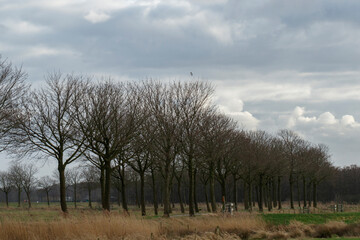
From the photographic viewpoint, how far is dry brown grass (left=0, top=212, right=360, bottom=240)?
16916 millimetres

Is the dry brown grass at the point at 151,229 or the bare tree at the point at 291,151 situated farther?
the bare tree at the point at 291,151

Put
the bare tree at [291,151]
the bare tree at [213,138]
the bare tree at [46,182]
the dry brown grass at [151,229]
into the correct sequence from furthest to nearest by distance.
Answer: the bare tree at [46,182] → the bare tree at [291,151] → the bare tree at [213,138] → the dry brown grass at [151,229]

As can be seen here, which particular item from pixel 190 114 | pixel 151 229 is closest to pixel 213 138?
pixel 190 114

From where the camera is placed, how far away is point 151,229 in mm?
19422

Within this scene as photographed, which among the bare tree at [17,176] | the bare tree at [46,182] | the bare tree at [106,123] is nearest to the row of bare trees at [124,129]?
the bare tree at [106,123]

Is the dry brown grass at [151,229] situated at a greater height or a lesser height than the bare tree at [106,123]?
lesser

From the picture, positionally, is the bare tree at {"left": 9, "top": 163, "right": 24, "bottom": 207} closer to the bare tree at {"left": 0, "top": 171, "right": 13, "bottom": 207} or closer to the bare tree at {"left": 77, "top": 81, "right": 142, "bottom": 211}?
the bare tree at {"left": 0, "top": 171, "right": 13, "bottom": 207}

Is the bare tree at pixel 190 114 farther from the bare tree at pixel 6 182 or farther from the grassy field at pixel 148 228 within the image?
the bare tree at pixel 6 182

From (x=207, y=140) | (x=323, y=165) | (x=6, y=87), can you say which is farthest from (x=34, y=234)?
(x=323, y=165)

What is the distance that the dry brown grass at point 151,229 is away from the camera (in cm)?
1692

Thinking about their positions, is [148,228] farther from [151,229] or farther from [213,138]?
[213,138]

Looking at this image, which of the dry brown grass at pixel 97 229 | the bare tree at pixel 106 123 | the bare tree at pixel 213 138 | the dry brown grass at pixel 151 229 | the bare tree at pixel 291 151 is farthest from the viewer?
the bare tree at pixel 291 151

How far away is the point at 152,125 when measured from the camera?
36625mm

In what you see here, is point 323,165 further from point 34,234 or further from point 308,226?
point 34,234
